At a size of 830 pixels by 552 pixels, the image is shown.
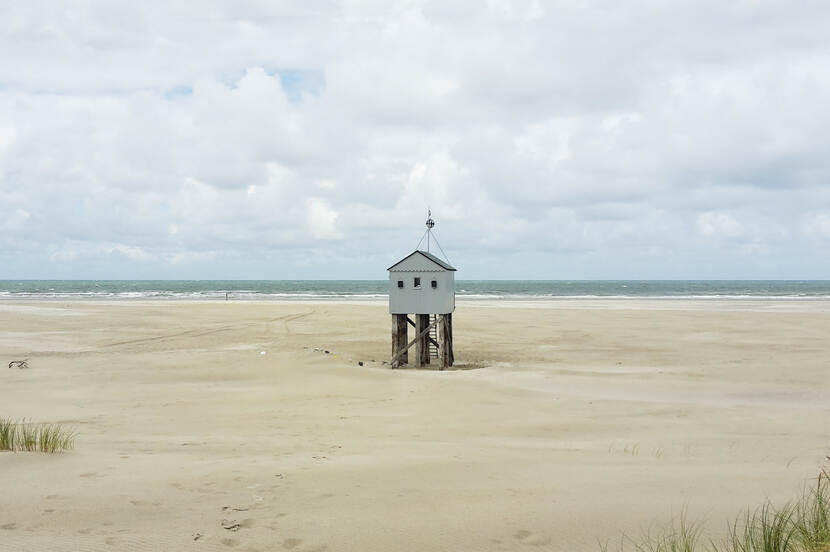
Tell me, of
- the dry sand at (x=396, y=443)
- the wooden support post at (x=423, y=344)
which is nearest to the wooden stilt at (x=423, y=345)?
the wooden support post at (x=423, y=344)

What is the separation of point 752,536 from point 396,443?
552 cm

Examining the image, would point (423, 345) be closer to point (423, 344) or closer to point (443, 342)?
point (423, 344)

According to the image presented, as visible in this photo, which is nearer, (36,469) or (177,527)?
(177,527)

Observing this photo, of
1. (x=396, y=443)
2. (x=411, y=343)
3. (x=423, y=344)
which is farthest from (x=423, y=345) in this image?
(x=396, y=443)

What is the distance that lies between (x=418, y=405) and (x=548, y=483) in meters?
7.02

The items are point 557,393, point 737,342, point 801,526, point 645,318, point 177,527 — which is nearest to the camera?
point 801,526

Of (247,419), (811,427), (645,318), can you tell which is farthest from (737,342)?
(247,419)

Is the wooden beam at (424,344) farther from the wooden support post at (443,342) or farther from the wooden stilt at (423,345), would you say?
the wooden support post at (443,342)

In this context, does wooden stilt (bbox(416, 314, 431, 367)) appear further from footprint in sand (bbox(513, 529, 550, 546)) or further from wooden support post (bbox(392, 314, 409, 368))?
footprint in sand (bbox(513, 529, 550, 546))

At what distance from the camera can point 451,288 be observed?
2097 centimetres

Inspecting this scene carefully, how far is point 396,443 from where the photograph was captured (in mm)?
9516

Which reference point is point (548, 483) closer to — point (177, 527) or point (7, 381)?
point (177, 527)

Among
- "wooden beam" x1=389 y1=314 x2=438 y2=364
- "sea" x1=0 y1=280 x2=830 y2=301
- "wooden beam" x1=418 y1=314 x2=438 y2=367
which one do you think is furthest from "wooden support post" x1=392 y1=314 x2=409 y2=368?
"sea" x1=0 y1=280 x2=830 y2=301

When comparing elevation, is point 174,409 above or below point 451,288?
below
